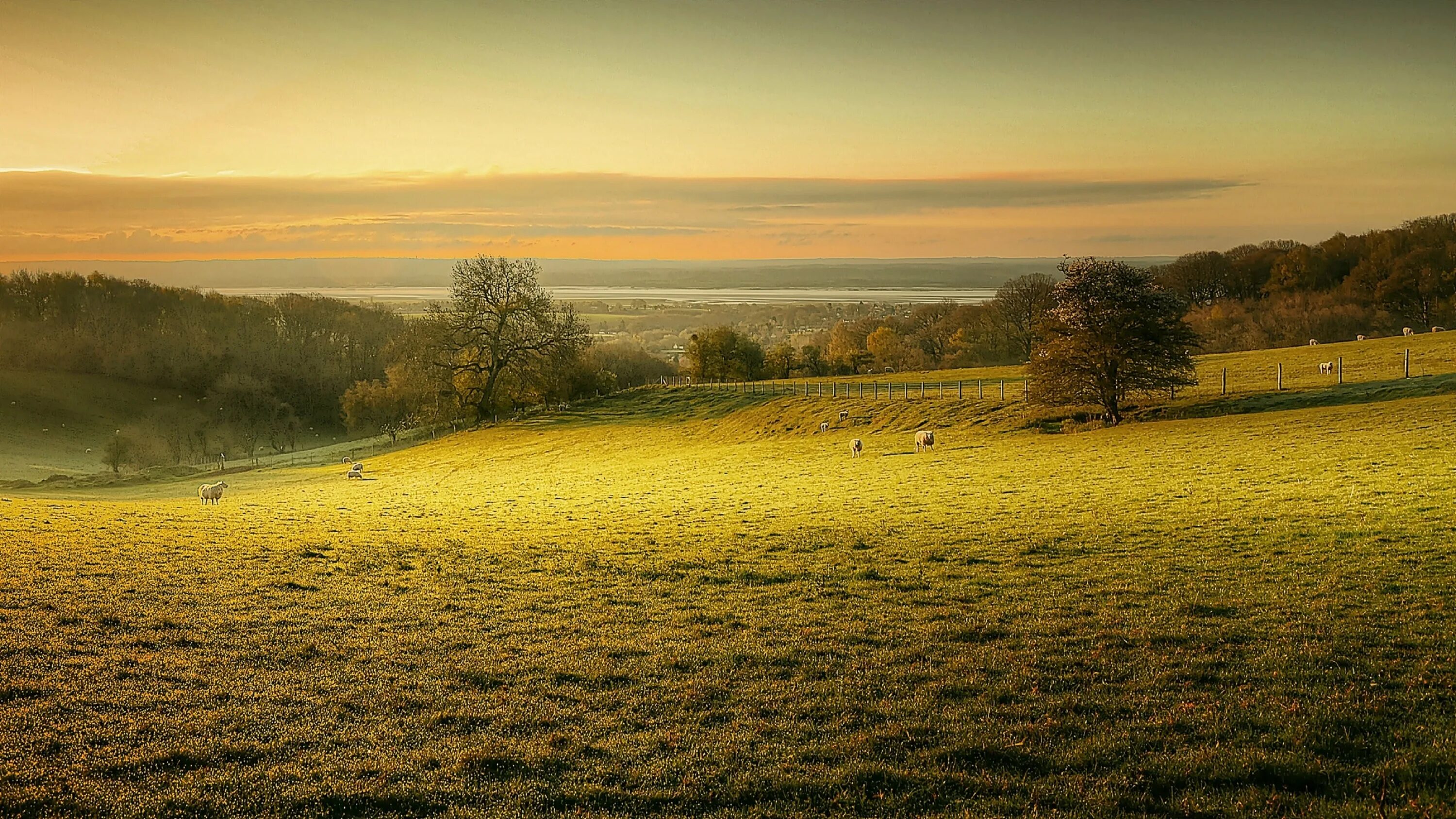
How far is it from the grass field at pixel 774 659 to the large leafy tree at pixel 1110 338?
1814 cm

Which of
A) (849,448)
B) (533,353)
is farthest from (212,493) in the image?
(533,353)

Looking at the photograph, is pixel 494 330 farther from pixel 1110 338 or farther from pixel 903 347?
pixel 903 347

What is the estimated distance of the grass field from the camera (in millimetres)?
8320

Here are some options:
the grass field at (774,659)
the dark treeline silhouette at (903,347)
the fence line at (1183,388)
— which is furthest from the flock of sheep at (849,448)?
the dark treeline silhouette at (903,347)

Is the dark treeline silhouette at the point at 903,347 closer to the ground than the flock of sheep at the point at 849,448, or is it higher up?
higher up

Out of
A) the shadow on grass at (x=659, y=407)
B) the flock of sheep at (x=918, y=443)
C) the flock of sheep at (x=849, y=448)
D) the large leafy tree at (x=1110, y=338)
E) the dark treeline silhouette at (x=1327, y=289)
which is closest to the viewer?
the flock of sheep at (x=849, y=448)

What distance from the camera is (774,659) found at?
12258mm

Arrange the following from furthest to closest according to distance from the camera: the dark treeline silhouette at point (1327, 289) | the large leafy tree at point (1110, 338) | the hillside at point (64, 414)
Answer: the hillside at point (64, 414), the dark treeline silhouette at point (1327, 289), the large leafy tree at point (1110, 338)

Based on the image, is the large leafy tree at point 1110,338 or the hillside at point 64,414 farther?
the hillside at point 64,414

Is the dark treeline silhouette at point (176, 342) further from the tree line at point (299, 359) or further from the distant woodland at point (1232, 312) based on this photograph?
the distant woodland at point (1232, 312)

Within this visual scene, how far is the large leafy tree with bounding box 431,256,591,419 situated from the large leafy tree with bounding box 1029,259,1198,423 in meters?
52.4

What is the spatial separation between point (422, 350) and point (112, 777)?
260 feet

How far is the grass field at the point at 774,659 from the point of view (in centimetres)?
832

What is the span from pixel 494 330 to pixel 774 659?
79.0 meters
